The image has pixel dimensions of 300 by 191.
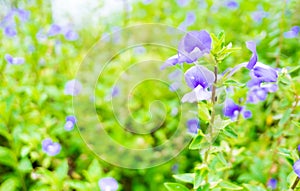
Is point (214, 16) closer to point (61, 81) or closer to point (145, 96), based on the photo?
point (145, 96)

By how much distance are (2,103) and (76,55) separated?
957mm

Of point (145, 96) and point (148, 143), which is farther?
point (145, 96)

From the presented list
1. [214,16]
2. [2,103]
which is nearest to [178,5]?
[214,16]

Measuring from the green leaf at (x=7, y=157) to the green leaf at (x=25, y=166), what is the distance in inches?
1.4

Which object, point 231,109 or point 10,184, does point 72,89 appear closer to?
point 10,184

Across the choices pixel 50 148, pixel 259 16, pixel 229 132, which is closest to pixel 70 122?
pixel 50 148

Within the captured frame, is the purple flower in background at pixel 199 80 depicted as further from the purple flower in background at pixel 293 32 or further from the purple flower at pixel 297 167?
the purple flower in background at pixel 293 32

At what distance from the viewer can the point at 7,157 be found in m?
1.73

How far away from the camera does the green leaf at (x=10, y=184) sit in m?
1.65

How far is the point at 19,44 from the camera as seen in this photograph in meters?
2.50

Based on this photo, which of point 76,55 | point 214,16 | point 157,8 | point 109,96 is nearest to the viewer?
point 109,96

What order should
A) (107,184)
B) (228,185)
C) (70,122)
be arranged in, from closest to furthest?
1. (228,185)
2. (107,184)
3. (70,122)

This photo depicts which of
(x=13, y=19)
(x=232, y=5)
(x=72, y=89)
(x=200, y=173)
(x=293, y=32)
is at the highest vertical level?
(x=13, y=19)

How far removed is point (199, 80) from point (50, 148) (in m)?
0.97
